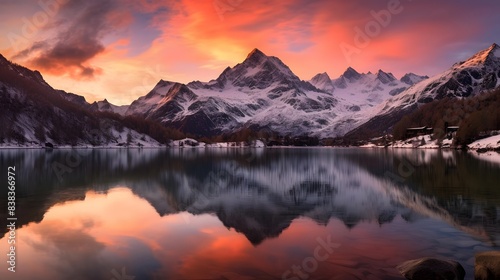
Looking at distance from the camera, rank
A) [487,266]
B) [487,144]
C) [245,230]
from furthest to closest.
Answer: [487,144] < [245,230] < [487,266]

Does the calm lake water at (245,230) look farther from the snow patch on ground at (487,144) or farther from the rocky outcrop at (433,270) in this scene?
the snow patch on ground at (487,144)

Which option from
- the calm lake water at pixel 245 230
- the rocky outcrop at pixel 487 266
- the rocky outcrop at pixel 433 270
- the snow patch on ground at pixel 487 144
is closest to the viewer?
the rocky outcrop at pixel 487 266

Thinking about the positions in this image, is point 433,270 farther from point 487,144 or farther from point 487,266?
point 487,144

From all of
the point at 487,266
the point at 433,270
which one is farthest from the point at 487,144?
the point at 433,270

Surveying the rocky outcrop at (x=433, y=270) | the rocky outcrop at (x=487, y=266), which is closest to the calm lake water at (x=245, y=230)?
the rocky outcrop at (x=487, y=266)

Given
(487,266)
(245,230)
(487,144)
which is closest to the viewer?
(487,266)

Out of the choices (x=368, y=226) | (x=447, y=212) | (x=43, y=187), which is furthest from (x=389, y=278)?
(x=43, y=187)

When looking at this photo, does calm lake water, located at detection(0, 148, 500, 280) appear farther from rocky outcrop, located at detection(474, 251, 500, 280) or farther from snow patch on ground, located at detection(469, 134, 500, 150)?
snow patch on ground, located at detection(469, 134, 500, 150)

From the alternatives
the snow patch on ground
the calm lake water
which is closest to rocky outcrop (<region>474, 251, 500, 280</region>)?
the calm lake water

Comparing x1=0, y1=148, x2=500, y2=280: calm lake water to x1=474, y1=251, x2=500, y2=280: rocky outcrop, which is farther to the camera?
x1=0, y1=148, x2=500, y2=280: calm lake water

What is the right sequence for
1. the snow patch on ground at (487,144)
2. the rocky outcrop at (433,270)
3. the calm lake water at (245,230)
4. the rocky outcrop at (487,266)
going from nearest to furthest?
the rocky outcrop at (487,266) < the rocky outcrop at (433,270) < the calm lake water at (245,230) < the snow patch on ground at (487,144)

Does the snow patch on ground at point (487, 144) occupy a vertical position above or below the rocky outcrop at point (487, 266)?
above

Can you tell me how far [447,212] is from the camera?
116 feet

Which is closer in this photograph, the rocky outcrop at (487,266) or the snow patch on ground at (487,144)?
the rocky outcrop at (487,266)
